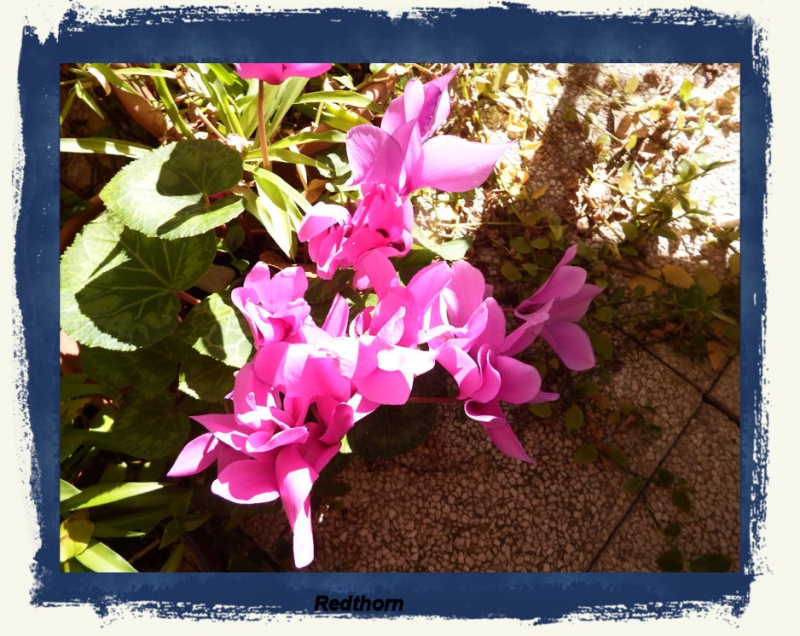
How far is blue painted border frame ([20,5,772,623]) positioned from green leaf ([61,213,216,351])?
35 mm

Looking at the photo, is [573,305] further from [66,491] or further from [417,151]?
[66,491]

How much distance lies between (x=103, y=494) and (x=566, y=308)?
0.74 m

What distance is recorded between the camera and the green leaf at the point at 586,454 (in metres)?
1.21

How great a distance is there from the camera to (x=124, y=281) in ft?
3.04

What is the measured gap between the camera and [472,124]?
143 centimetres

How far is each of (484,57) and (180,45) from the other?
0.38 m

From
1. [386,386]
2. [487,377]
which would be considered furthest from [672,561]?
[386,386]

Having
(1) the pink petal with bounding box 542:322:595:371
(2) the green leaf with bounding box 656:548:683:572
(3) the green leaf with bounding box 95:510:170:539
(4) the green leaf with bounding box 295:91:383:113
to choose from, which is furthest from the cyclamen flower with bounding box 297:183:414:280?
(2) the green leaf with bounding box 656:548:683:572

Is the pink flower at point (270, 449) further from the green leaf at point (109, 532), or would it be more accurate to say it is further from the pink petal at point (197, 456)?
the green leaf at point (109, 532)

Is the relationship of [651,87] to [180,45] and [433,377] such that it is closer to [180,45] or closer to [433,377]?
[433,377]

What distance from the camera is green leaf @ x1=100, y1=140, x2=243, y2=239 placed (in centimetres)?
83

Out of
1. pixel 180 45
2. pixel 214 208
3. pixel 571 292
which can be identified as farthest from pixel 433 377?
pixel 180 45

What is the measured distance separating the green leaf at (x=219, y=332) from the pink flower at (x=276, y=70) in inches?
11.5

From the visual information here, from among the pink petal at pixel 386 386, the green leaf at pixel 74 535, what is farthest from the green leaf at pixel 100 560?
the pink petal at pixel 386 386
